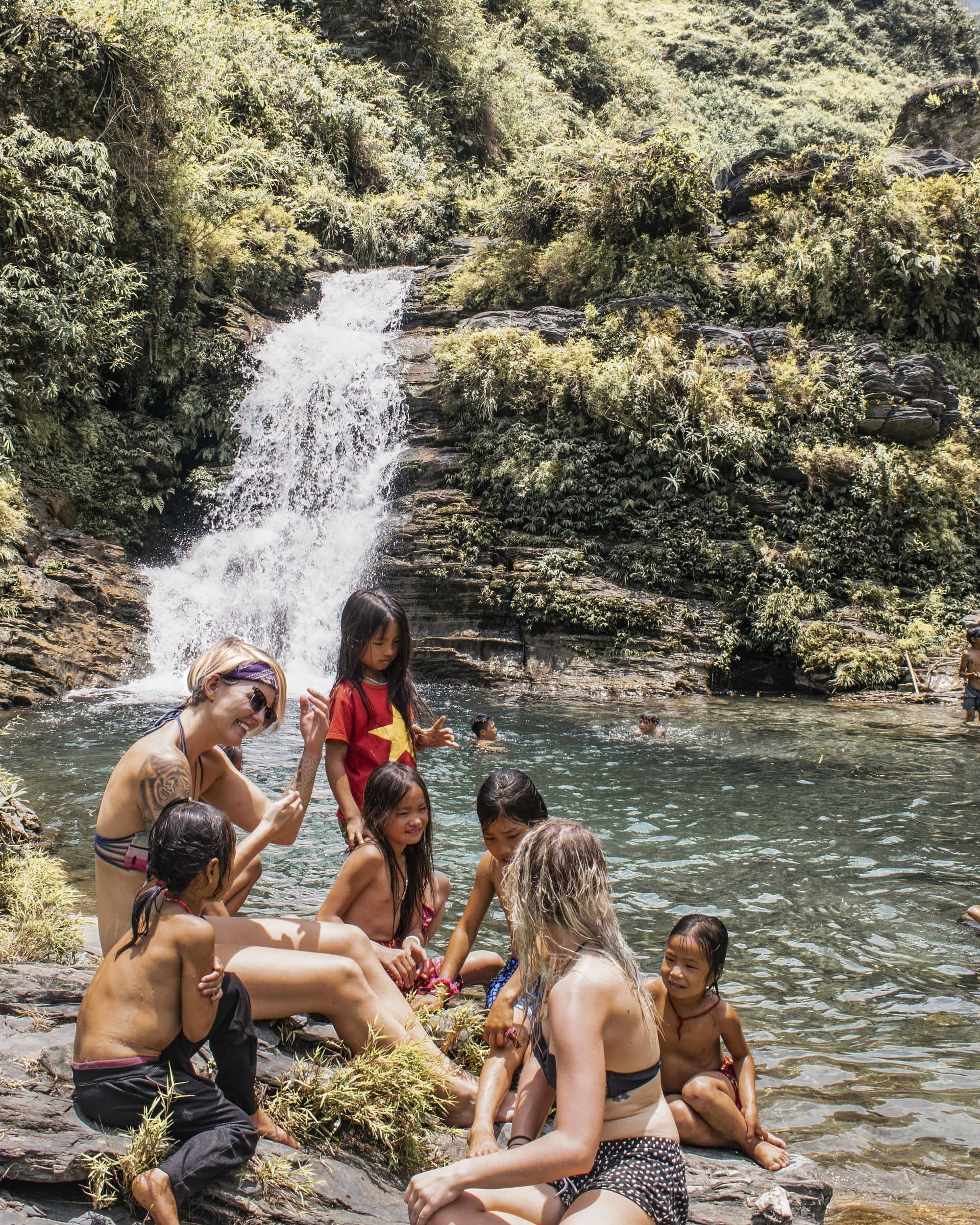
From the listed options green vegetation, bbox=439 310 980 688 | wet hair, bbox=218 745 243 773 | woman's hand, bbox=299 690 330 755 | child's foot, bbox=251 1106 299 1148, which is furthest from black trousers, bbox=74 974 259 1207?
green vegetation, bbox=439 310 980 688

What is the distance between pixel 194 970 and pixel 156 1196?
60cm

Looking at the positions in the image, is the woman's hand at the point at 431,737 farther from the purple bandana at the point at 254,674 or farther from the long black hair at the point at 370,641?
the purple bandana at the point at 254,674

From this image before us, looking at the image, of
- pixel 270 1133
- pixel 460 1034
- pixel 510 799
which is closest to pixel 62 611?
pixel 460 1034

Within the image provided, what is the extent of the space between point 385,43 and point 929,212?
2322cm

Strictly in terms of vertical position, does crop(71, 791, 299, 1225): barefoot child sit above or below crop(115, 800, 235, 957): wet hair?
below

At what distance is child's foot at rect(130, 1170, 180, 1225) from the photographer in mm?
2533

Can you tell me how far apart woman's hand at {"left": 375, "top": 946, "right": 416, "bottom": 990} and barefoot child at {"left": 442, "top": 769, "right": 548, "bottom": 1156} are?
13.1 inches

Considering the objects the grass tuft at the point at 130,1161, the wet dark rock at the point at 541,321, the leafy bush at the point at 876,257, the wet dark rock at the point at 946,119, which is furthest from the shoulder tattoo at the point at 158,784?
the wet dark rock at the point at 946,119

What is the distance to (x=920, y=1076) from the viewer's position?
4637 millimetres

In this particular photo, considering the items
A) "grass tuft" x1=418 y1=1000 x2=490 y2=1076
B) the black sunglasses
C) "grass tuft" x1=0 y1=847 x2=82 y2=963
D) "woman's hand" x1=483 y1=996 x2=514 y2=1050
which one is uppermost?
the black sunglasses

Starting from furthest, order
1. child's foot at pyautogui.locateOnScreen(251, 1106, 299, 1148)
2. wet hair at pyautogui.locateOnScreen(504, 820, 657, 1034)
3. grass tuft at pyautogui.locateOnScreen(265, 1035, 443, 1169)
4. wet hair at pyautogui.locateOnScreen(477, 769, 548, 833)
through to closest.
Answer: wet hair at pyautogui.locateOnScreen(477, 769, 548, 833) < grass tuft at pyautogui.locateOnScreen(265, 1035, 443, 1169) < child's foot at pyautogui.locateOnScreen(251, 1106, 299, 1148) < wet hair at pyautogui.locateOnScreen(504, 820, 657, 1034)

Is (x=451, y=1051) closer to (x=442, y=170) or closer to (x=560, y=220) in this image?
(x=560, y=220)

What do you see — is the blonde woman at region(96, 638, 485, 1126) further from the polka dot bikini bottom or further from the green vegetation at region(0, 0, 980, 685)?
the green vegetation at region(0, 0, 980, 685)

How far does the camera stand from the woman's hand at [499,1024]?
362 cm
